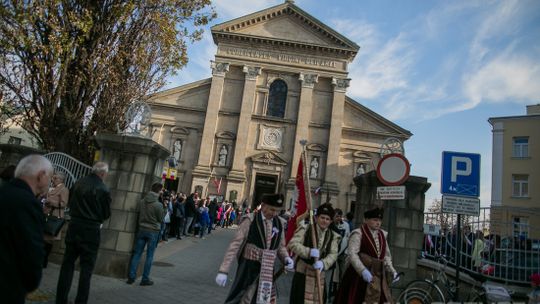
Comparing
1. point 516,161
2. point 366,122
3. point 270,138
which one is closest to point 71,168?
point 270,138

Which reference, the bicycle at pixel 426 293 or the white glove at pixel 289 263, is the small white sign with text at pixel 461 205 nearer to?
the bicycle at pixel 426 293

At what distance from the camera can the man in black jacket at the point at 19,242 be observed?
8.55 ft

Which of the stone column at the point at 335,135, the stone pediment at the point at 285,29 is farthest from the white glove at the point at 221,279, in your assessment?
the stone pediment at the point at 285,29

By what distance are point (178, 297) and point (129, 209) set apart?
233 cm

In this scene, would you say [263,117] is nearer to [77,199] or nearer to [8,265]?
[77,199]

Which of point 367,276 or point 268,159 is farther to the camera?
point 268,159

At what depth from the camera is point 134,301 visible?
245 inches

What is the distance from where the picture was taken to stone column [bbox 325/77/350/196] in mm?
33594

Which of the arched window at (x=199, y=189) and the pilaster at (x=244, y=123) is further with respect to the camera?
the pilaster at (x=244, y=123)

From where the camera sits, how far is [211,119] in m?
34.7

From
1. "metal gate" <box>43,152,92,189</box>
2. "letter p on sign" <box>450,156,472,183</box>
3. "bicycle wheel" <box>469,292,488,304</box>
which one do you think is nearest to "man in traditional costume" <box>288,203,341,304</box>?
"letter p on sign" <box>450,156,472,183</box>

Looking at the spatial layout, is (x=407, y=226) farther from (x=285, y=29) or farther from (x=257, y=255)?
(x=285, y=29)

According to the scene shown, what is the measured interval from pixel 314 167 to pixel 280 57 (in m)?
10.9

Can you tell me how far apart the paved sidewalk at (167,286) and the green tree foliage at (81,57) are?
18.8ft
